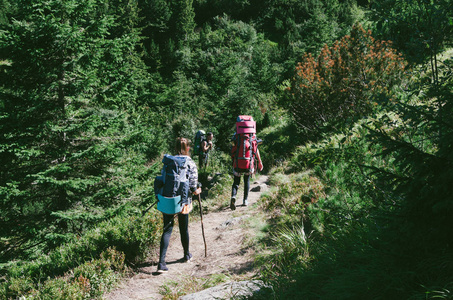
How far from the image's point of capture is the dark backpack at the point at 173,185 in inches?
167

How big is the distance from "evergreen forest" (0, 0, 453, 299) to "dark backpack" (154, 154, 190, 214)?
1.26 m

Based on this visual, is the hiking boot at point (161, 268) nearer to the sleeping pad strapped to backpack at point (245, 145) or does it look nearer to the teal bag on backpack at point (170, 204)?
the teal bag on backpack at point (170, 204)

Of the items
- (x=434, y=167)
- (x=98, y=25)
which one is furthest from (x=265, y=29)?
(x=434, y=167)

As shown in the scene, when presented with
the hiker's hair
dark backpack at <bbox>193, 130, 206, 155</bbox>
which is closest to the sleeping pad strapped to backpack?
the hiker's hair

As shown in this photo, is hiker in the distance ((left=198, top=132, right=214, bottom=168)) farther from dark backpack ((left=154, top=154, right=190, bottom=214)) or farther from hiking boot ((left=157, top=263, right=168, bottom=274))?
hiking boot ((left=157, top=263, right=168, bottom=274))

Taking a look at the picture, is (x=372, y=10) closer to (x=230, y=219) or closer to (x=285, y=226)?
(x=285, y=226)

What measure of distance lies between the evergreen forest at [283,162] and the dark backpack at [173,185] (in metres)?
1.26

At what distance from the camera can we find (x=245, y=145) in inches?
259

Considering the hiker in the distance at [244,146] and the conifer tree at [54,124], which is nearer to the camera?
the hiker in the distance at [244,146]

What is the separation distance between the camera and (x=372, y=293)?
2.01 m

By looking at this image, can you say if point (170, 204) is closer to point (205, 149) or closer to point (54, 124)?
point (205, 149)

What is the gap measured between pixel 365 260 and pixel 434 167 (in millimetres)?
1064

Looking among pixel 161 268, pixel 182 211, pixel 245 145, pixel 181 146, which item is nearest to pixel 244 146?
pixel 245 145

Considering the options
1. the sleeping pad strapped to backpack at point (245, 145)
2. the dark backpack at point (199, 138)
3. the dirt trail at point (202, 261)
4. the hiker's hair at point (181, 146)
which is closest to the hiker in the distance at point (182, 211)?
the hiker's hair at point (181, 146)
